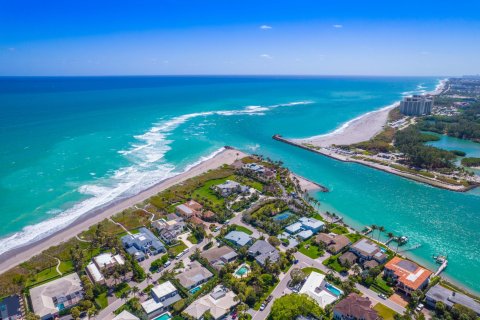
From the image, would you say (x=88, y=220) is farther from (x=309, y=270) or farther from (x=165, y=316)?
(x=309, y=270)

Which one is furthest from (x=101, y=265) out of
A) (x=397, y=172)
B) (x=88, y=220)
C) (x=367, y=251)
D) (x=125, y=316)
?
(x=397, y=172)

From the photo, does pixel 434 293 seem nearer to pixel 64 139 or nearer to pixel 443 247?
pixel 443 247

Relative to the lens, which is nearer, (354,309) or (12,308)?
(354,309)

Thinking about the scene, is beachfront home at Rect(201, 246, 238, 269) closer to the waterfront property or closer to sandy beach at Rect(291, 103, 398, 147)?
the waterfront property

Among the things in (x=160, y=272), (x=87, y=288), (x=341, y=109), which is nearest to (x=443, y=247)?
(x=160, y=272)

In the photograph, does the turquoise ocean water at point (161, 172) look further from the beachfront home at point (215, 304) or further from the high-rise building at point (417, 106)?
the high-rise building at point (417, 106)

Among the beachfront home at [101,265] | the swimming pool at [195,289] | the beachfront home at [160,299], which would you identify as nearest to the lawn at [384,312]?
the swimming pool at [195,289]

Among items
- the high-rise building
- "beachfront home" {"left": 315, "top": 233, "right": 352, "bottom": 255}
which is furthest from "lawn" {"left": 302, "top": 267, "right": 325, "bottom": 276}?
the high-rise building
